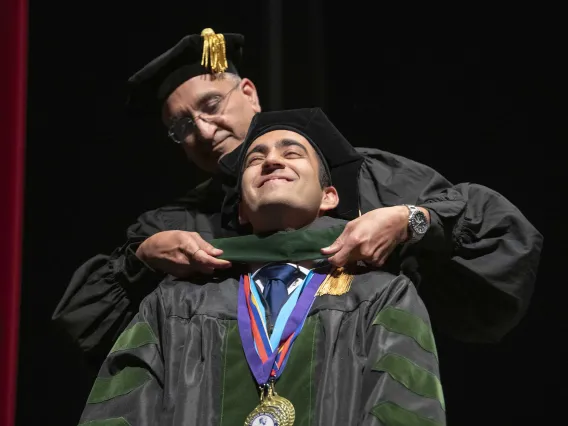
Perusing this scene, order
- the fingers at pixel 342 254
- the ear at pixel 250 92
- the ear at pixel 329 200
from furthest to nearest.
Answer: the ear at pixel 250 92 < the ear at pixel 329 200 < the fingers at pixel 342 254

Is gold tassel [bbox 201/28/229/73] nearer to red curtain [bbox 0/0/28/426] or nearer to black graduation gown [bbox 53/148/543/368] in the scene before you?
black graduation gown [bbox 53/148/543/368]

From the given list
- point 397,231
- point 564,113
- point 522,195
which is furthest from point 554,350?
point 397,231

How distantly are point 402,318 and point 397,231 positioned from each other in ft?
0.75

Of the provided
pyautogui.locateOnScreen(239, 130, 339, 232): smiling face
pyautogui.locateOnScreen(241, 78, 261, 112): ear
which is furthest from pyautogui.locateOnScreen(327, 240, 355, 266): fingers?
pyautogui.locateOnScreen(241, 78, 261, 112): ear

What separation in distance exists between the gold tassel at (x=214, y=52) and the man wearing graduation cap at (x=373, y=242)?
9cm

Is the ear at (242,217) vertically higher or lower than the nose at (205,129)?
lower

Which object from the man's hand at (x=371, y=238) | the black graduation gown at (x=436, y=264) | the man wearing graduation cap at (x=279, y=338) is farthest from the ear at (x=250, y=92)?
the man's hand at (x=371, y=238)

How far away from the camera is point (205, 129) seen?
3.32 m

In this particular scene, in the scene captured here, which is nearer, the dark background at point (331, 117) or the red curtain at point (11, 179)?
the red curtain at point (11, 179)

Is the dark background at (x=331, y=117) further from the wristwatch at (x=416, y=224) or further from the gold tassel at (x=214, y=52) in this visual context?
the wristwatch at (x=416, y=224)

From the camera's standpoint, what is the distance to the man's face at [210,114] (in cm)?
333

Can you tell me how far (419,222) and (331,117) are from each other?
1.03 metres

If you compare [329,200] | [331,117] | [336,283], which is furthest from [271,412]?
[331,117]

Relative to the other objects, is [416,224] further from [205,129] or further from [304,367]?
[205,129]
